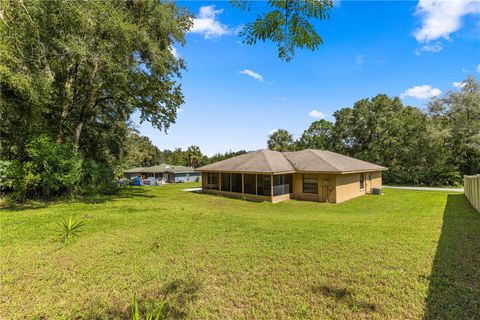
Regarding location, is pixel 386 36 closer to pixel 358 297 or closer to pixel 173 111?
pixel 358 297

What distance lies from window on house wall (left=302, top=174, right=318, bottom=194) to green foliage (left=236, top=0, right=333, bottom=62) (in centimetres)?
1328

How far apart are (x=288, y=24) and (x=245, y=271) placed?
4476 millimetres

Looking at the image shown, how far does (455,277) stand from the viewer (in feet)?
14.1


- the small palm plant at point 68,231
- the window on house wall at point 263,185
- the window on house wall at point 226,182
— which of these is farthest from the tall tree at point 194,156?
the small palm plant at point 68,231

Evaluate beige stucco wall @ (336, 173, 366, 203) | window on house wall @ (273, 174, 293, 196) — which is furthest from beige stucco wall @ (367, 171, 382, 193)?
window on house wall @ (273, 174, 293, 196)

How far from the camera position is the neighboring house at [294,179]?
48.9 feet

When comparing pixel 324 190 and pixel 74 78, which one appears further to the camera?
pixel 324 190

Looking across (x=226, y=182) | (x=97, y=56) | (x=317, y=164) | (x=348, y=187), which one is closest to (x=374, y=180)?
(x=348, y=187)

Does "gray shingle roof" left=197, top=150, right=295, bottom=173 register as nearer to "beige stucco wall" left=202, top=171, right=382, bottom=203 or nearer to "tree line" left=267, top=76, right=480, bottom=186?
"beige stucco wall" left=202, top=171, right=382, bottom=203

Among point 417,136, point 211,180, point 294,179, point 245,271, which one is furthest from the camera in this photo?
point 417,136

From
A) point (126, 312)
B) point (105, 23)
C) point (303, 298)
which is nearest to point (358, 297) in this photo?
point (303, 298)

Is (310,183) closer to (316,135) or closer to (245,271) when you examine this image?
(245,271)

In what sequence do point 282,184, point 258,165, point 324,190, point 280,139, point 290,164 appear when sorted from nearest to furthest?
point 324,190 < point 282,184 < point 258,165 < point 290,164 < point 280,139

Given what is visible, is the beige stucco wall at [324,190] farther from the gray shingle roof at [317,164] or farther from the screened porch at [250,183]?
the screened porch at [250,183]
